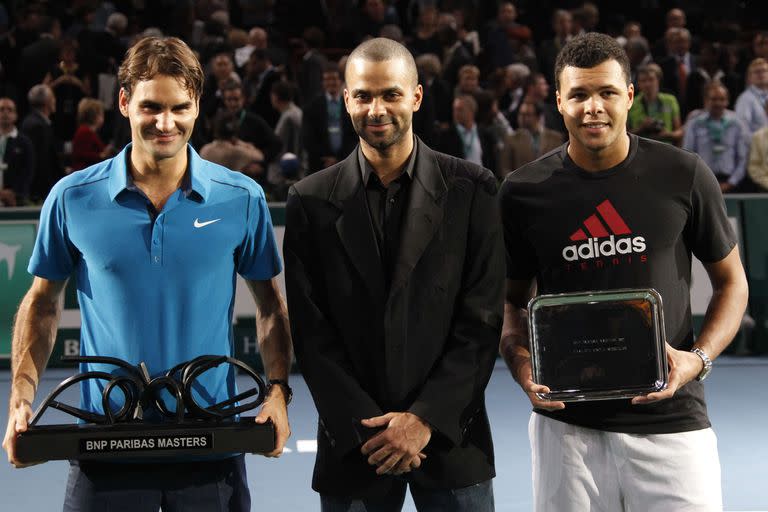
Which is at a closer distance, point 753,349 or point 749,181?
point 753,349

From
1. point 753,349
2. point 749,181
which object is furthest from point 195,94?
point 749,181

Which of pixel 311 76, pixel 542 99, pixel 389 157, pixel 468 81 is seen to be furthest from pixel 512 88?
pixel 389 157

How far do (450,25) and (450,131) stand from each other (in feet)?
10.6

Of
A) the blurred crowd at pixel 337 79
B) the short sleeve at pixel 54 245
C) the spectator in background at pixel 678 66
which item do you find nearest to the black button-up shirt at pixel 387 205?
the short sleeve at pixel 54 245

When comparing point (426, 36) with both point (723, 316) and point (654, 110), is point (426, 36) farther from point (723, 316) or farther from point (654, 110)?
point (723, 316)

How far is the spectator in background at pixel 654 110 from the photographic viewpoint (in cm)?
1327

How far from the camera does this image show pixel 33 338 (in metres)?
3.83

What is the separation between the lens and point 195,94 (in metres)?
3.80

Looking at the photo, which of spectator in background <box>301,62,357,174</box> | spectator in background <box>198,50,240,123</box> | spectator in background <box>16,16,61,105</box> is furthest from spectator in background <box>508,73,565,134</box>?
spectator in background <box>16,16,61,105</box>

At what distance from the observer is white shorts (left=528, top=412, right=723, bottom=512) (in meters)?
3.91

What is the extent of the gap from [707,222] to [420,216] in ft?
3.19

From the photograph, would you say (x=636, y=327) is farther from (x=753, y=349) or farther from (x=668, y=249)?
(x=753, y=349)

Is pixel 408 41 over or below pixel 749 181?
over

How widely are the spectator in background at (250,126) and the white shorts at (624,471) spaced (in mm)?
9160
